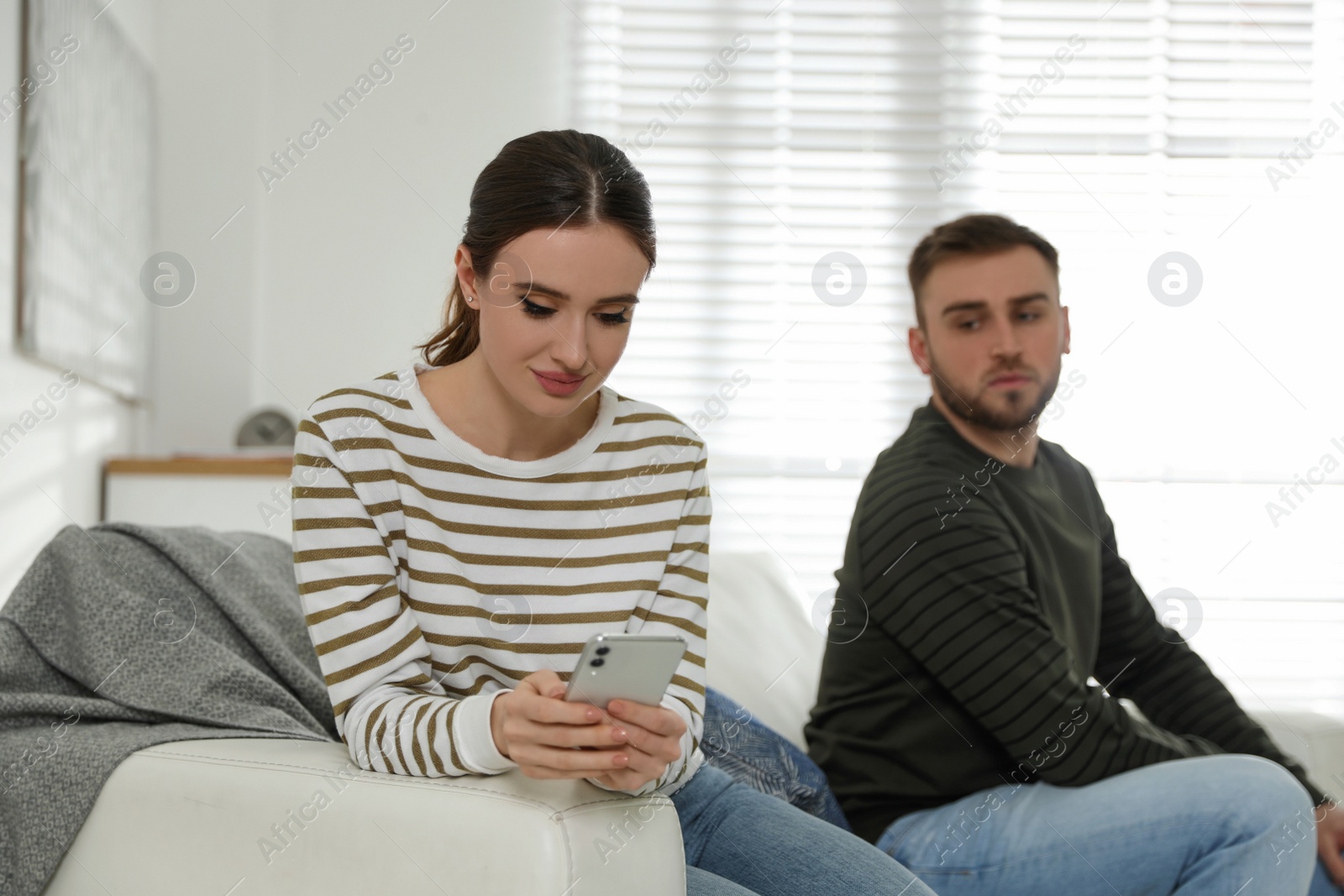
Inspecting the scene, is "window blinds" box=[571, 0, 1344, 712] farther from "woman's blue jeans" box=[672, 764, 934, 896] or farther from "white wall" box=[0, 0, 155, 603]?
"woman's blue jeans" box=[672, 764, 934, 896]

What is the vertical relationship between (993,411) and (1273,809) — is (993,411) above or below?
above

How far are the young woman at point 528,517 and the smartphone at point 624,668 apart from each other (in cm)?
12

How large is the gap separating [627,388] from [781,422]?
40 cm

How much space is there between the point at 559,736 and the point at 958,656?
1.98 feet

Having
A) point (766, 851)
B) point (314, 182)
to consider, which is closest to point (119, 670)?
point (766, 851)

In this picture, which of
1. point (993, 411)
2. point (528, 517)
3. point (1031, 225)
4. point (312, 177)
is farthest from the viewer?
point (1031, 225)

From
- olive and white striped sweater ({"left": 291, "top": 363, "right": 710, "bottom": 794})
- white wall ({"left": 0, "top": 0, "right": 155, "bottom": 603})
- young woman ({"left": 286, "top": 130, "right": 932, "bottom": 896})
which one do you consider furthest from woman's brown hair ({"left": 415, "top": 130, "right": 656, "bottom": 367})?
white wall ({"left": 0, "top": 0, "right": 155, "bottom": 603})

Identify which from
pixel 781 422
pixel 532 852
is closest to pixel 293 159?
pixel 781 422

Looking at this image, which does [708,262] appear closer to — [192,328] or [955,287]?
[192,328]

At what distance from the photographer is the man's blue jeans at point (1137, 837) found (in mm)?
1095

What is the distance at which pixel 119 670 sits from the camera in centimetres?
104

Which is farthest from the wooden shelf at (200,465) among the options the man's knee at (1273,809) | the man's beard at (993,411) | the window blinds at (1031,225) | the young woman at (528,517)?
the man's knee at (1273,809)

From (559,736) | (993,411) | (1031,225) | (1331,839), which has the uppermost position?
(1031,225)

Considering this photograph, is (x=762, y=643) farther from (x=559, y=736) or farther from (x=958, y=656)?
(x=559, y=736)
